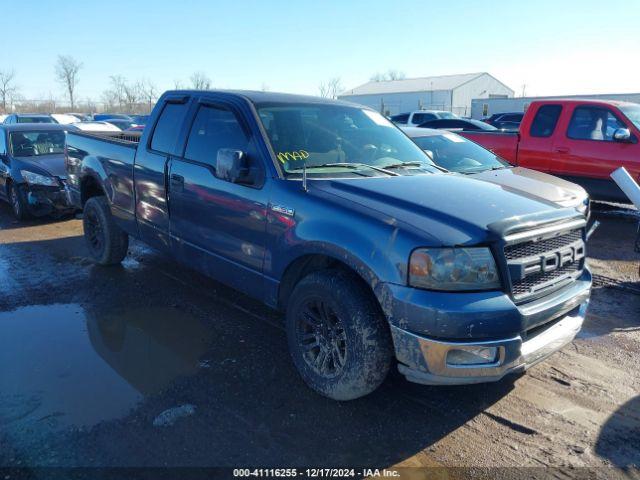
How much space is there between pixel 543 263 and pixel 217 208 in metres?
2.39

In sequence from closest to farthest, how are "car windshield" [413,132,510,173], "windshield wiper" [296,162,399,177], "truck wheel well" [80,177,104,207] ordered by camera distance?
"windshield wiper" [296,162,399,177], "truck wheel well" [80,177,104,207], "car windshield" [413,132,510,173]

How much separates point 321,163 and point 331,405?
1738 mm

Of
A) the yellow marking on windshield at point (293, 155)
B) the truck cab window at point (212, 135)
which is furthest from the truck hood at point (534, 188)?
the truck cab window at point (212, 135)

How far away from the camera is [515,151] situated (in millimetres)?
9375

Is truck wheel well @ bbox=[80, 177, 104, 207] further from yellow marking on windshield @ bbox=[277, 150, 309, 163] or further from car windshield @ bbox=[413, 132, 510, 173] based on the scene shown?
car windshield @ bbox=[413, 132, 510, 173]

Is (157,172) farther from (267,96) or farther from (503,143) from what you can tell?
(503,143)

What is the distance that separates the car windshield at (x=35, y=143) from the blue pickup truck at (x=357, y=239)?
5.36 meters

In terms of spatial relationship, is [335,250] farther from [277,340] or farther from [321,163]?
[277,340]

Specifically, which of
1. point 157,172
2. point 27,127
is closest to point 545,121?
point 157,172

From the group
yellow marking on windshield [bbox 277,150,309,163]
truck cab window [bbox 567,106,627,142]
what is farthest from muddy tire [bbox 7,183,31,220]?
truck cab window [bbox 567,106,627,142]

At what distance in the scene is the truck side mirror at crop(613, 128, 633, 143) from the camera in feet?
26.1

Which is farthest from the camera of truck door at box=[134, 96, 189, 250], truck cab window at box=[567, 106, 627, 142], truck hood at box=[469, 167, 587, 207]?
truck cab window at box=[567, 106, 627, 142]

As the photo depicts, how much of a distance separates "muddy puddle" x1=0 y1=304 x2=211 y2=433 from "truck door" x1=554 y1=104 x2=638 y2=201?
7.04 meters

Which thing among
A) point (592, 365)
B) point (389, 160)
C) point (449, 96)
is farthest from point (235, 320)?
point (449, 96)
